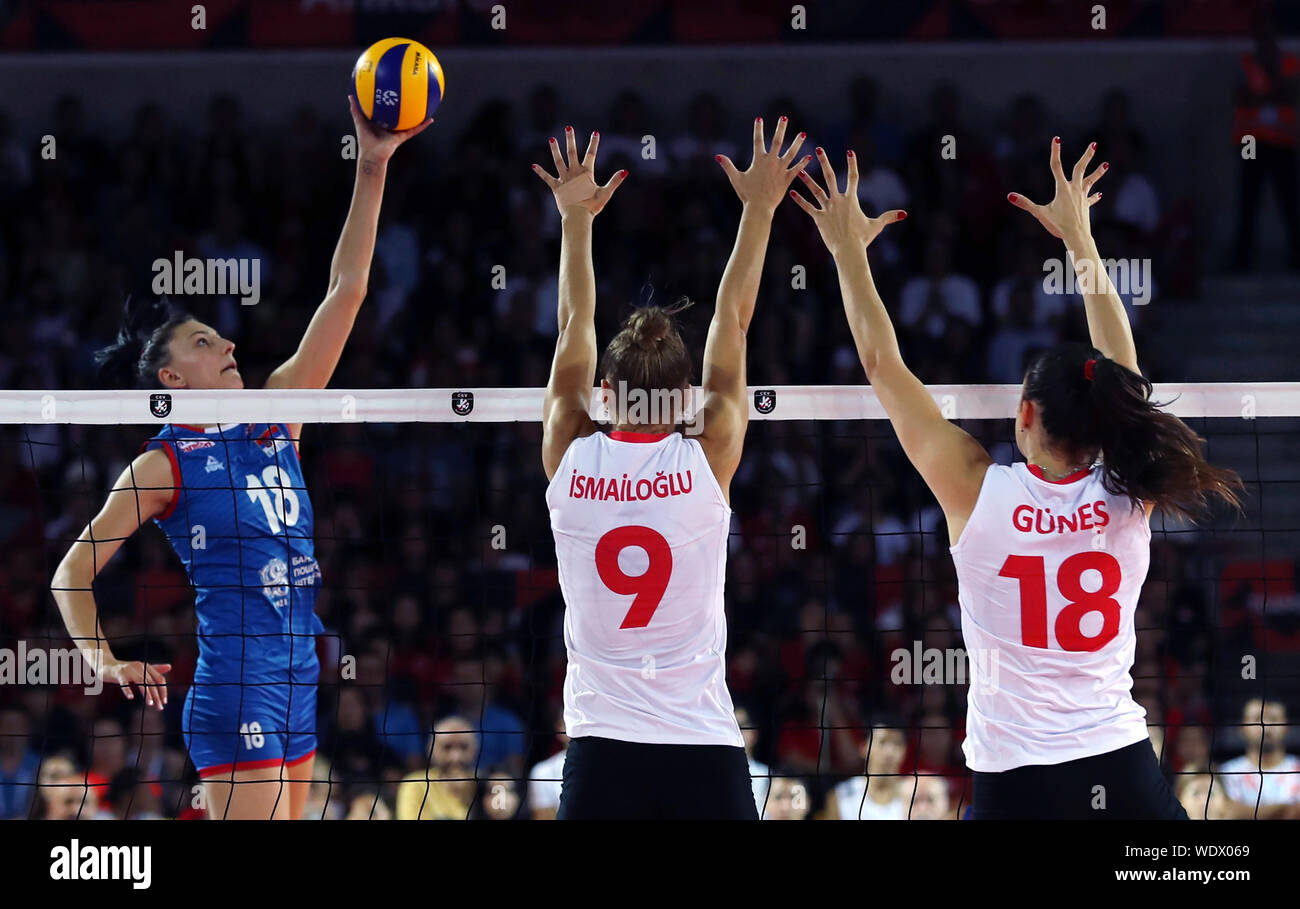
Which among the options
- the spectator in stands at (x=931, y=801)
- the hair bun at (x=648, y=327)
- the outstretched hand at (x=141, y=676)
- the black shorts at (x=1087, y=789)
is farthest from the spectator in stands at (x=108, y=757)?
the black shorts at (x=1087, y=789)

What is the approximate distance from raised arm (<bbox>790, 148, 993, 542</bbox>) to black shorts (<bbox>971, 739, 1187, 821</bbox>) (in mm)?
570

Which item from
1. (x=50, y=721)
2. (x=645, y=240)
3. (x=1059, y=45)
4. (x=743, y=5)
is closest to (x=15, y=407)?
(x=50, y=721)

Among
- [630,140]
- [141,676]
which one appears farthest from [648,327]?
[630,140]

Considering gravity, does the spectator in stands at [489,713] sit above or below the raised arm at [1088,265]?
below

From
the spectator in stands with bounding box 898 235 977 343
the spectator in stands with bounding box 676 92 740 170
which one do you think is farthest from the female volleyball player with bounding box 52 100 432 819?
the spectator in stands with bounding box 676 92 740 170

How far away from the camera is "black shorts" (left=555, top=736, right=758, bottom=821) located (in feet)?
10.7

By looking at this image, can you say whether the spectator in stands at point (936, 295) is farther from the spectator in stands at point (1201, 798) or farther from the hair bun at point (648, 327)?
the hair bun at point (648, 327)

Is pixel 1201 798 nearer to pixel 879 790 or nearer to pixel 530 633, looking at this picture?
pixel 879 790

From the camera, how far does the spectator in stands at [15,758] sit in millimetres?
6965

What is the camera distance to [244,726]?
4305 mm

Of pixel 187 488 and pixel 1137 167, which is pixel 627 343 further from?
pixel 1137 167

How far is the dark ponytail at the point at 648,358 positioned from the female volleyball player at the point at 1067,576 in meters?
0.65

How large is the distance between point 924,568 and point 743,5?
536 centimetres

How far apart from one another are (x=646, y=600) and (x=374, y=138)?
2122 millimetres
